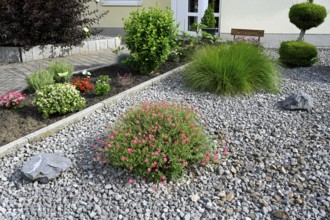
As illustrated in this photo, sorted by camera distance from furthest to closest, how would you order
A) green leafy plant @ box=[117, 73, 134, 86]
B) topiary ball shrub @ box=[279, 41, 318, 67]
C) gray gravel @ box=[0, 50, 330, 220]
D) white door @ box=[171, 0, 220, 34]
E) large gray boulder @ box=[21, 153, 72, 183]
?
1. white door @ box=[171, 0, 220, 34]
2. topiary ball shrub @ box=[279, 41, 318, 67]
3. green leafy plant @ box=[117, 73, 134, 86]
4. large gray boulder @ box=[21, 153, 72, 183]
5. gray gravel @ box=[0, 50, 330, 220]

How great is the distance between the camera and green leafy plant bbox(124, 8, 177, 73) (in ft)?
20.2

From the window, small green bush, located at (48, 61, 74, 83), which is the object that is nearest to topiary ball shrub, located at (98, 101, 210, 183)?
small green bush, located at (48, 61, 74, 83)

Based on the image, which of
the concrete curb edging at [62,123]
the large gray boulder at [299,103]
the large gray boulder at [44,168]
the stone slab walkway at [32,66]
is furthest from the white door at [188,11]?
the large gray boulder at [44,168]

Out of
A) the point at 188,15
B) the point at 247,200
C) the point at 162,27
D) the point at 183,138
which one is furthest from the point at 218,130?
the point at 188,15

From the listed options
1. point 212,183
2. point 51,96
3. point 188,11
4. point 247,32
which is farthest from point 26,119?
point 188,11

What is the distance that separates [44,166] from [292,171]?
2496mm

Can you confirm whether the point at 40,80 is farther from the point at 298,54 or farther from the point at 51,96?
the point at 298,54

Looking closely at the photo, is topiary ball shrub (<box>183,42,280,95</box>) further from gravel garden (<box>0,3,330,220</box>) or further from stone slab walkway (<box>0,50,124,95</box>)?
stone slab walkway (<box>0,50,124,95</box>)

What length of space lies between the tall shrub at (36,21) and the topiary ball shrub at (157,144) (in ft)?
17.4

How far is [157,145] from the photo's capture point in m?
3.39

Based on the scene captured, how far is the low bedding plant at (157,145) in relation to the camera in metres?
3.29

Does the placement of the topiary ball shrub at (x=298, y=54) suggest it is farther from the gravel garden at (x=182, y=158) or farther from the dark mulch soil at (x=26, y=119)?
the dark mulch soil at (x=26, y=119)

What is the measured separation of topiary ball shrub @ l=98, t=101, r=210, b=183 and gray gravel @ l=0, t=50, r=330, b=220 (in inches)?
5.5

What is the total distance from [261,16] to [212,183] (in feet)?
28.7
